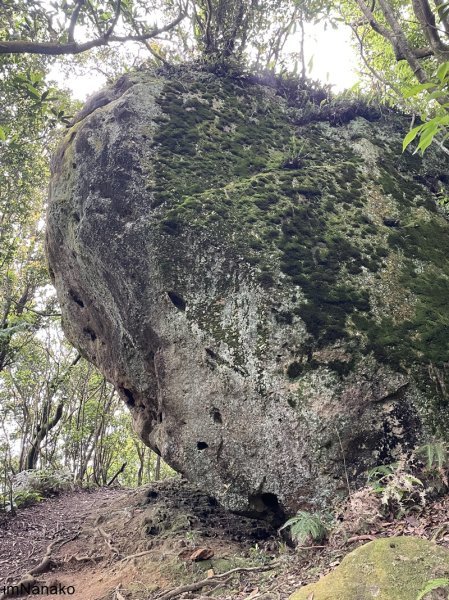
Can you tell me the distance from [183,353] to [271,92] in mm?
6696

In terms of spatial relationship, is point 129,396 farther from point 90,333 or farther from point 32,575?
point 32,575

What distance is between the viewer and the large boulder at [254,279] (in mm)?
5023

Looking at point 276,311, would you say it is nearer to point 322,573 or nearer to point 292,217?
point 292,217

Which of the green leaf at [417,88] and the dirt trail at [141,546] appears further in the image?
the dirt trail at [141,546]

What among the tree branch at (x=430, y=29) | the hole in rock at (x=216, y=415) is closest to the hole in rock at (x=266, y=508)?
the hole in rock at (x=216, y=415)

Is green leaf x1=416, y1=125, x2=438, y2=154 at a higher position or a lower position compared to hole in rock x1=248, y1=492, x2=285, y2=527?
higher

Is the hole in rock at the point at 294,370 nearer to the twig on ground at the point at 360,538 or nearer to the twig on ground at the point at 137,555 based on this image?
the twig on ground at the point at 360,538

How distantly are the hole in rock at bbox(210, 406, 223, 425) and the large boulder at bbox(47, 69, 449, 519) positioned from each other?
0.02m

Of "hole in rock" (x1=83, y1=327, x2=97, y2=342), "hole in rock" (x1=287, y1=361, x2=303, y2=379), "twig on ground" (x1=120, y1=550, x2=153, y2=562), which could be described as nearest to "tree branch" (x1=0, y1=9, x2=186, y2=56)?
"hole in rock" (x1=287, y1=361, x2=303, y2=379)

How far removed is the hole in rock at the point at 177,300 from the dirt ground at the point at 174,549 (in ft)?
9.67

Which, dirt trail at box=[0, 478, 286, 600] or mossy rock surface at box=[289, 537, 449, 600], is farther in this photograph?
dirt trail at box=[0, 478, 286, 600]

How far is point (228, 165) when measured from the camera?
25.2 feet

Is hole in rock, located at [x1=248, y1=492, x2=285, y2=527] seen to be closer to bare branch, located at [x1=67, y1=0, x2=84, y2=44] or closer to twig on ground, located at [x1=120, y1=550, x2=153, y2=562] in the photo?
twig on ground, located at [x1=120, y1=550, x2=153, y2=562]

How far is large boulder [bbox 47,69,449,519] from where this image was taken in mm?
5023
